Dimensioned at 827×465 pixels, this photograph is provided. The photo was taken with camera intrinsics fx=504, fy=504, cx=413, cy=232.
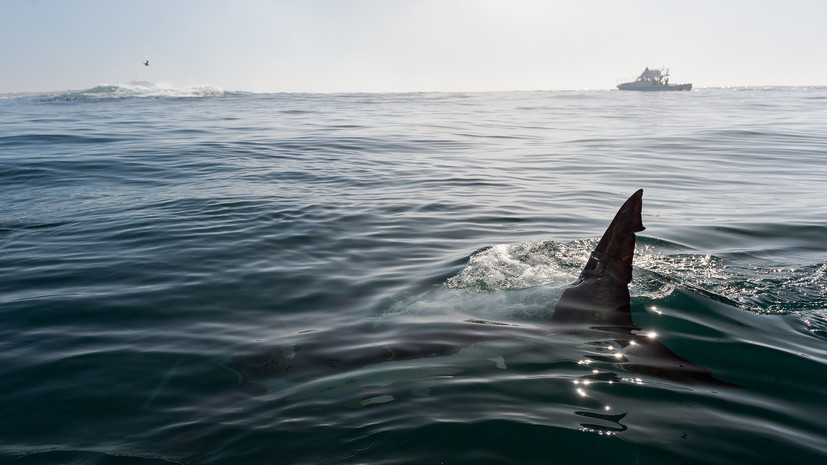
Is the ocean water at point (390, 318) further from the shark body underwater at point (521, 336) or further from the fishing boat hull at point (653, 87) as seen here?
the fishing boat hull at point (653, 87)

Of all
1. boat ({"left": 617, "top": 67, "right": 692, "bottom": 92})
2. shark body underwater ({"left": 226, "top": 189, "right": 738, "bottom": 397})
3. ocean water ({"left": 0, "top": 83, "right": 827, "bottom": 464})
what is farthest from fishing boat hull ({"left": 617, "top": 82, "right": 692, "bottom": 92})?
shark body underwater ({"left": 226, "top": 189, "right": 738, "bottom": 397})

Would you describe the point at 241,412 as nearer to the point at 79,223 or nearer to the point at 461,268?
the point at 461,268

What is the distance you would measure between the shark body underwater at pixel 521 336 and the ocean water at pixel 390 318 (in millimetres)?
51

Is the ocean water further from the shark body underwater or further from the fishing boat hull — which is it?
the fishing boat hull

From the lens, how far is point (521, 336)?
17.6 ft

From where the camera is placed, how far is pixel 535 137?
25719mm

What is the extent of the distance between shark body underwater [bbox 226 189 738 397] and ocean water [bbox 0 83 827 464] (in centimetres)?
5

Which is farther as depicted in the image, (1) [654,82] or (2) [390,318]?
(1) [654,82]

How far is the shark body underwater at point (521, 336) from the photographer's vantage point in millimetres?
4707

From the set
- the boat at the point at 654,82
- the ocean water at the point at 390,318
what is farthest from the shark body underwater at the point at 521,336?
the boat at the point at 654,82

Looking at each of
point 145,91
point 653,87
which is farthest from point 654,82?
point 145,91

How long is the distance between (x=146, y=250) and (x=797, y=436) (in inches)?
348

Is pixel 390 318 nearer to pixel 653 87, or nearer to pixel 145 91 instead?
pixel 145 91

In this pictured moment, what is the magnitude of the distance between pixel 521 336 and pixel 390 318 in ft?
5.14
